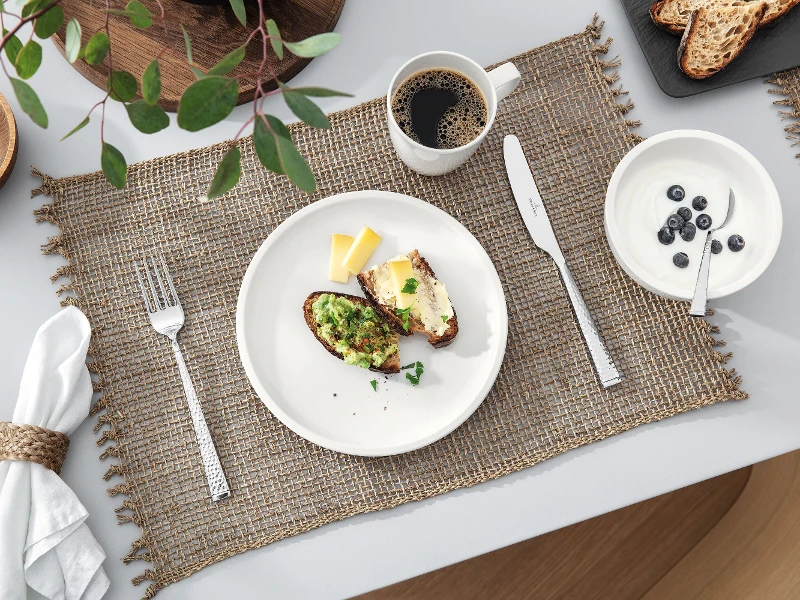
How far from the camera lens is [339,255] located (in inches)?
49.6

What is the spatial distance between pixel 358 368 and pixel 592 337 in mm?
460

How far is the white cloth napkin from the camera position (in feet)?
3.76

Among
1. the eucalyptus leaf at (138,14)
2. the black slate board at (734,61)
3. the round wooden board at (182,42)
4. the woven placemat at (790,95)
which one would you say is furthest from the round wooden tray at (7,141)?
the woven placemat at (790,95)

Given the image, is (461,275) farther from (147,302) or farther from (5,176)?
(5,176)

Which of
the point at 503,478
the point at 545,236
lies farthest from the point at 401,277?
the point at 503,478

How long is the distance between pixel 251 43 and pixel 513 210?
0.62m

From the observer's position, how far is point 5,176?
1280mm

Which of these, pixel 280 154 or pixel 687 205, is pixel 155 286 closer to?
pixel 280 154

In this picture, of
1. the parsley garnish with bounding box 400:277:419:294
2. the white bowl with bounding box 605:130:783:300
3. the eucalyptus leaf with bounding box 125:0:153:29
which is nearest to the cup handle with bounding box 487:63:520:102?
the white bowl with bounding box 605:130:783:300

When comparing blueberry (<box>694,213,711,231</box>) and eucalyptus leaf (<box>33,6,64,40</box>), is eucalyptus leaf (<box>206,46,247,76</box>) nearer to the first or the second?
eucalyptus leaf (<box>33,6,64,40</box>)

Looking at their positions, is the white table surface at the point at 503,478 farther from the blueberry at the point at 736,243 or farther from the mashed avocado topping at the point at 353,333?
the mashed avocado topping at the point at 353,333

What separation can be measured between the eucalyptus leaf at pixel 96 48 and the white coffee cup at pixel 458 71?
1.61 feet

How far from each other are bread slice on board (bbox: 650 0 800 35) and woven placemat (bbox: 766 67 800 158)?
0.11 metres

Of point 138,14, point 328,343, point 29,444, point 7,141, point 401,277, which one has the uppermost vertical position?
point 138,14
